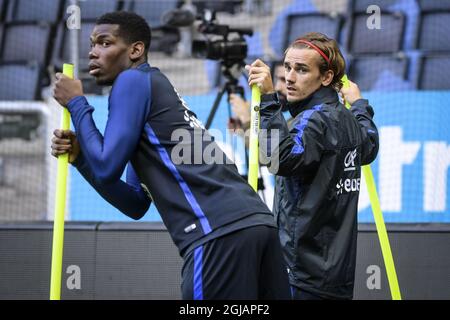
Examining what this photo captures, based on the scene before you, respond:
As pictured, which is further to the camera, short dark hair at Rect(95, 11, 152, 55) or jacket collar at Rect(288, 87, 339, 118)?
jacket collar at Rect(288, 87, 339, 118)

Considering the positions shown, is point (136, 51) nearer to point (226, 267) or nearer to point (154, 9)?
point (226, 267)

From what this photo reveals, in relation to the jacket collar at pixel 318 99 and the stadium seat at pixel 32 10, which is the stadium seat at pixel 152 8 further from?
the jacket collar at pixel 318 99

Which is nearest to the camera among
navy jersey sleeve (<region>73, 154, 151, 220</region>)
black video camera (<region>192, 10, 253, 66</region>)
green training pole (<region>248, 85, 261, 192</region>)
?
navy jersey sleeve (<region>73, 154, 151, 220</region>)

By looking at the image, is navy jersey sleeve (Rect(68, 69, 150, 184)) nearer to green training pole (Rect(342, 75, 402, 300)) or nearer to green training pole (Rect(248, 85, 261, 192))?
green training pole (Rect(248, 85, 261, 192))

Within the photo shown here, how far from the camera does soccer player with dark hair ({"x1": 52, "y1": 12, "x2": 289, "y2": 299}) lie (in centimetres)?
283

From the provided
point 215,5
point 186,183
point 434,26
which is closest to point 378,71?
point 434,26

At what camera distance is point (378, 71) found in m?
7.60

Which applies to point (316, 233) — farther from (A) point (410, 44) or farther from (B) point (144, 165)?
(A) point (410, 44)

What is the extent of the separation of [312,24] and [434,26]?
47.0 inches

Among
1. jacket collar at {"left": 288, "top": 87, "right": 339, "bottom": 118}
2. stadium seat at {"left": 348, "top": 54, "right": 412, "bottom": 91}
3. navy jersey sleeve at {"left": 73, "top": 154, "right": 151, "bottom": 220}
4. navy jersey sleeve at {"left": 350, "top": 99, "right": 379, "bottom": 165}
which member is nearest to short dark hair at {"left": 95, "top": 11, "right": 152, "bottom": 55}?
navy jersey sleeve at {"left": 73, "top": 154, "right": 151, "bottom": 220}

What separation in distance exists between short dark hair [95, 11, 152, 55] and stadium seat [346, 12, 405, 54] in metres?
5.28

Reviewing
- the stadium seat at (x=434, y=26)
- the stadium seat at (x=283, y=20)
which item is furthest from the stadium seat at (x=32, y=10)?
the stadium seat at (x=434, y=26)

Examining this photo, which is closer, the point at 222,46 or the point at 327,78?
the point at 327,78

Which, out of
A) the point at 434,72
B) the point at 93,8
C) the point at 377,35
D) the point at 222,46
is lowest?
the point at 222,46
